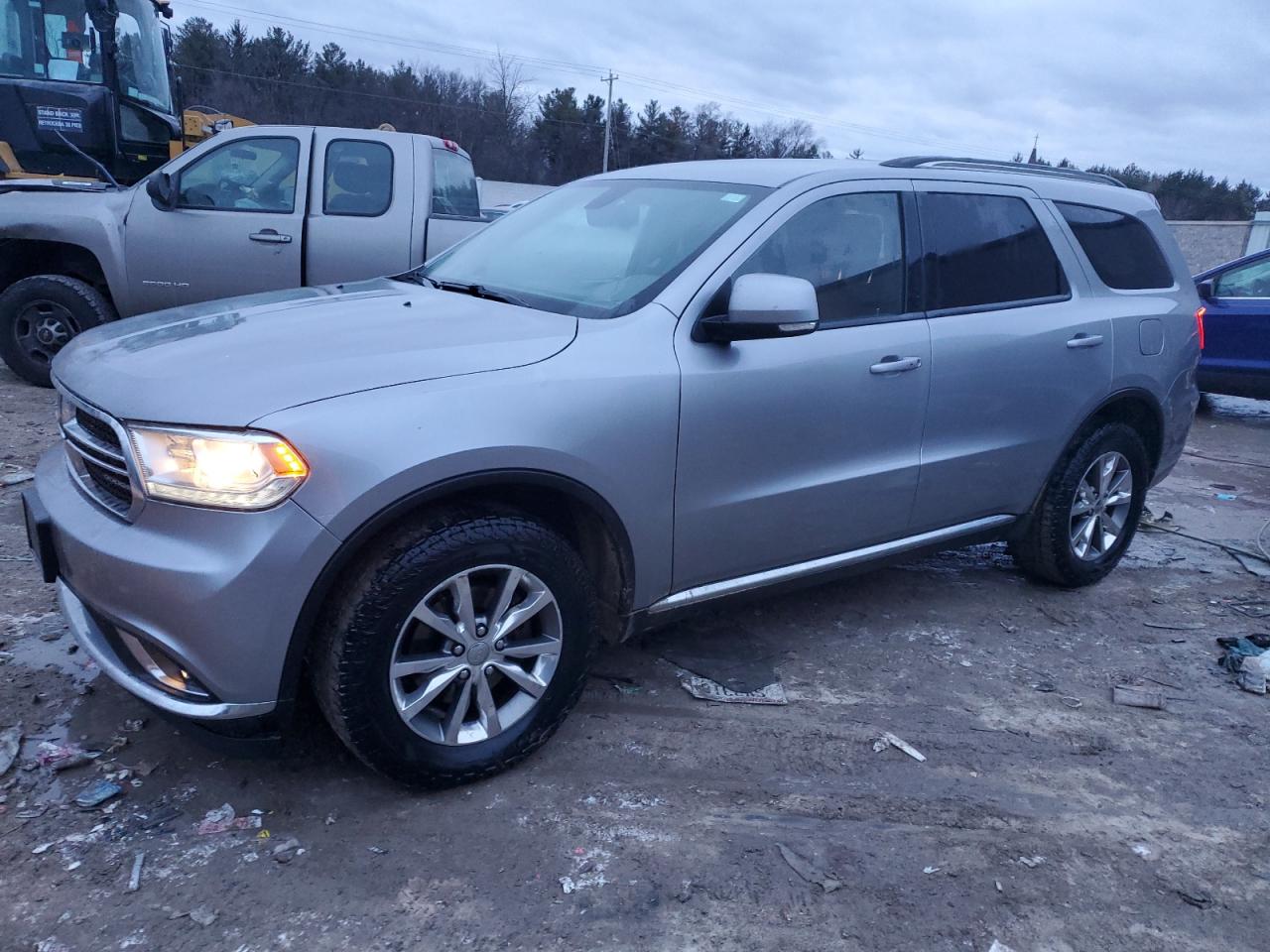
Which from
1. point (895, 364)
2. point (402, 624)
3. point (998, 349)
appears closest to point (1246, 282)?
point (998, 349)

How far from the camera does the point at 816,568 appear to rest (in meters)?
3.64

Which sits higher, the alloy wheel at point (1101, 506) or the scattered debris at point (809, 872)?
the alloy wheel at point (1101, 506)

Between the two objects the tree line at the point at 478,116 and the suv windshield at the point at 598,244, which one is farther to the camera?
the tree line at the point at 478,116

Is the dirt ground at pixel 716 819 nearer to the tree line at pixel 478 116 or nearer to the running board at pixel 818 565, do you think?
the running board at pixel 818 565

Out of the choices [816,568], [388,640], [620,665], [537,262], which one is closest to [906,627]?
[816,568]

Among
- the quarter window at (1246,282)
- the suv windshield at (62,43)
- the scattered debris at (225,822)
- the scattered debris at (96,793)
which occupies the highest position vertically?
the suv windshield at (62,43)

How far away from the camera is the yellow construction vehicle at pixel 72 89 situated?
845 cm

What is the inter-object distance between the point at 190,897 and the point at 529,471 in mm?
1359

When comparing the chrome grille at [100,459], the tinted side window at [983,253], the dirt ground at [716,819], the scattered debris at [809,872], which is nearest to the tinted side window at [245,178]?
the dirt ground at [716,819]

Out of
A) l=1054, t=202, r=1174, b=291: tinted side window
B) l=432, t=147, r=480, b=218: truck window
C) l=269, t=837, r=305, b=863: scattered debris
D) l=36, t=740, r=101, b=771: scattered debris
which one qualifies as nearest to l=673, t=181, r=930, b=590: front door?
l=1054, t=202, r=1174, b=291: tinted side window

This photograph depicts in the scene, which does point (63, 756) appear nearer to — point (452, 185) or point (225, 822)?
point (225, 822)

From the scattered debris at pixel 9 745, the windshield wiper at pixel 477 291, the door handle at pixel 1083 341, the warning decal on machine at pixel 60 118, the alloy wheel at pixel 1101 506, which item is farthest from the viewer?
the warning decal on machine at pixel 60 118

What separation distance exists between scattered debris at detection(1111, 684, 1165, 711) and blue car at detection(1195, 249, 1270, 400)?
6667mm

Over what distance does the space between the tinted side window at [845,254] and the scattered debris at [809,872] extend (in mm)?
1792
